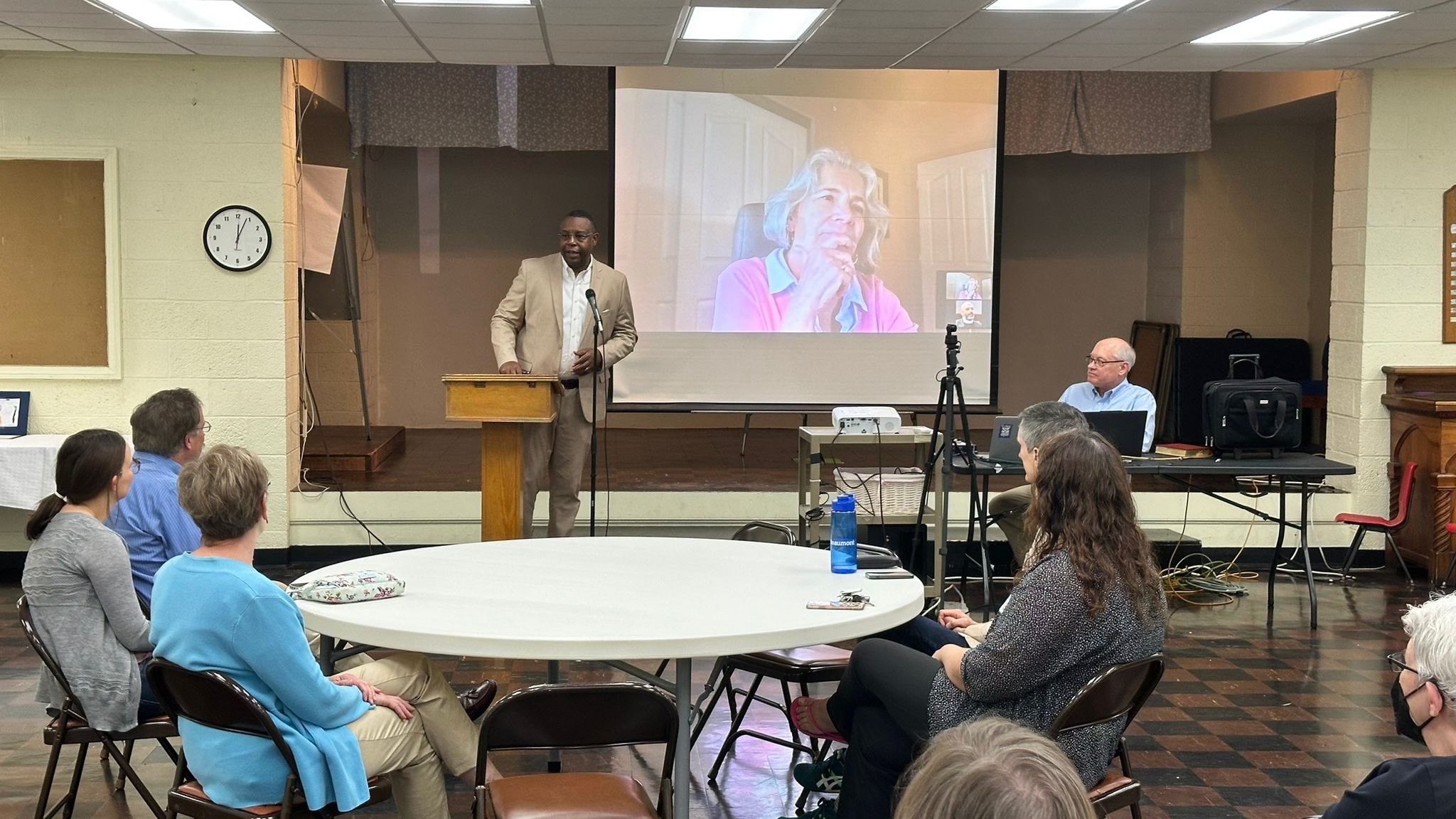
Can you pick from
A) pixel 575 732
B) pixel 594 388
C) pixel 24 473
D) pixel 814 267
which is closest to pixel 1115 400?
pixel 814 267

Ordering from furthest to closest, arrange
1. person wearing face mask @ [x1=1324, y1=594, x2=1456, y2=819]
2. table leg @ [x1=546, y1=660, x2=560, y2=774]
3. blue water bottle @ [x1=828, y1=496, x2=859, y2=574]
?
table leg @ [x1=546, y1=660, x2=560, y2=774] < blue water bottle @ [x1=828, y1=496, x2=859, y2=574] < person wearing face mask @ [x1=1324, y1=594, x2=1456, y2=819]

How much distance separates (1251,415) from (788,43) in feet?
8.62

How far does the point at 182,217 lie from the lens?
675 centimetres

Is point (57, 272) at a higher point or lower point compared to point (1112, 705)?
higher

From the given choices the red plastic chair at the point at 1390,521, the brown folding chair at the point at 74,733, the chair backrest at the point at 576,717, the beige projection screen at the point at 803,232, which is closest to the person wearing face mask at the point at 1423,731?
the chair backrest at the point at 576,717

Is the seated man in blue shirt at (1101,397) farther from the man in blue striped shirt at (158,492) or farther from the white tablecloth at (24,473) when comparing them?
the white tablecloth at (24,473)

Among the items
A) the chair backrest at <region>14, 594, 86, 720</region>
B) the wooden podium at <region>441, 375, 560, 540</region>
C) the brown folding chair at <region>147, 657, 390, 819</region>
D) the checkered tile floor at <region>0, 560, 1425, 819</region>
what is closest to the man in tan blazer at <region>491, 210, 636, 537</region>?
the wooden podium at <region>441, 375, 560, 540</region>

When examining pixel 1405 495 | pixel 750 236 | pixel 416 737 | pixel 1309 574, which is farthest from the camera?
pixel 750 236

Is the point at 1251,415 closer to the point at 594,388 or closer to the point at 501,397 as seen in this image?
the point at 594,388

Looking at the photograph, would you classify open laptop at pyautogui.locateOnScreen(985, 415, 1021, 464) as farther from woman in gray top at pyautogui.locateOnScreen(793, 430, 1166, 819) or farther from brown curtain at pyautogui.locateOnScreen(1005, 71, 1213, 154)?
brown curtain at pyautogui.locateOnScreen(1005, 71, 1213, 154)

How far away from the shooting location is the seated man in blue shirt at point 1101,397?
19.8 ft

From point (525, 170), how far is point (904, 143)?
384 cm

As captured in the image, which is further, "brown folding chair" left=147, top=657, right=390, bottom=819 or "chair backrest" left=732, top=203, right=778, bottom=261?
"chair backrest" left=732, top=203, right=778, bottom=261

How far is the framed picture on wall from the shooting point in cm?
661
